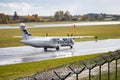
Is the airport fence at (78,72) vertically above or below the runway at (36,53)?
above

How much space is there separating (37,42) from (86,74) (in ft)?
95.6

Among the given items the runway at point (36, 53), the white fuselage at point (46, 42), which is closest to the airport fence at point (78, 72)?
the runway at point (36, 53)

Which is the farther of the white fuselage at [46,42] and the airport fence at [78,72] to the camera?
the white fuselage at [46,42]

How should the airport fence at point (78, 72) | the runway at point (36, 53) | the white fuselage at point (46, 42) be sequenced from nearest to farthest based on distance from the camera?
the airport fence at point (78, 72)
the runway at point (36, 53)
the white fuselage at point (46, 42)

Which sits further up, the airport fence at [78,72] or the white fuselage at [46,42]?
the airport fence at [78,72]

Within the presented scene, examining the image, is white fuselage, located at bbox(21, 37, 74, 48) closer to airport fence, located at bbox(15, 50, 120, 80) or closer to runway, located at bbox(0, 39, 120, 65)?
runway, located at bbox(0, 39, 120, 65)

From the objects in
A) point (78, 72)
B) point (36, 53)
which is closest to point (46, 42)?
point (36, 53)

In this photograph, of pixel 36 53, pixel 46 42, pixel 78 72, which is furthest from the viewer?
pixel 46 42

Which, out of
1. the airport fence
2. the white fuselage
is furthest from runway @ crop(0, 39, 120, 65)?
the airport fence

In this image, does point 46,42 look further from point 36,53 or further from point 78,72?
point 78,72

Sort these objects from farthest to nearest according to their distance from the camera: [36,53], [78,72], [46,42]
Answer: [46,42]
[36,53]
[78,72]

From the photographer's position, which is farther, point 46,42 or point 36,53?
point 46,42

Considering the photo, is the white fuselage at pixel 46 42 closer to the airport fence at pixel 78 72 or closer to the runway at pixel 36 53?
the runway at pixel 36 53

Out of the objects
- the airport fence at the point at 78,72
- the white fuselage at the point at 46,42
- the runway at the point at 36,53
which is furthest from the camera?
the white fuselage at the point at 46,42
